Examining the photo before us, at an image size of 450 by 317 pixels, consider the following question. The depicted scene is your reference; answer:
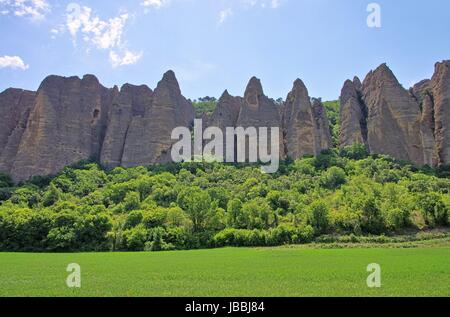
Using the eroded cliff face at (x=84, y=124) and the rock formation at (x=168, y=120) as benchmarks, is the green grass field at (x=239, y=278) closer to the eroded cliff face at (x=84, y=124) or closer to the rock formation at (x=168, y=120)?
the rock formation at (x=168, y=120)

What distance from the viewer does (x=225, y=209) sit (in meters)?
54.0

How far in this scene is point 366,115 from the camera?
7712cm

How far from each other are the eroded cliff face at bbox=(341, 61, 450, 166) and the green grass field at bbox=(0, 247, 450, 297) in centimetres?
4529

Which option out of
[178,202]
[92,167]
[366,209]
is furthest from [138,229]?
[92,167]

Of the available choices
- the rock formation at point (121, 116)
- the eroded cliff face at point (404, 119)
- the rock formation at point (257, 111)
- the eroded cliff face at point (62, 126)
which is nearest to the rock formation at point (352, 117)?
the eroded cliff face at point (404, 119)

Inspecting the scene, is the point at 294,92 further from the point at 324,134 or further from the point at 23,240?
the point at 23,240

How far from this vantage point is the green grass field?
635 inches

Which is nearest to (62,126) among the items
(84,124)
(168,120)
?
(84,124)

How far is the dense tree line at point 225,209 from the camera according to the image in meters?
44.0

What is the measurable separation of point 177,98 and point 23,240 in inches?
1810

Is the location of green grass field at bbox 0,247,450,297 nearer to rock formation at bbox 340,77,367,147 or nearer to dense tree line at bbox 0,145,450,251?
dense tree line at bbox 0,145,450,251

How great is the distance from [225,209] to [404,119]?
36641 mm
